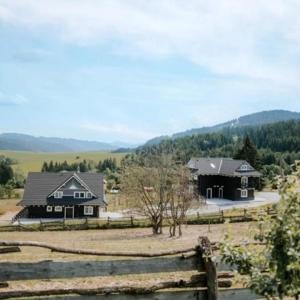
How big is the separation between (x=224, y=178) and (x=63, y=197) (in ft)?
102

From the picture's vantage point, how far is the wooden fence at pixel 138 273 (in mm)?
8617

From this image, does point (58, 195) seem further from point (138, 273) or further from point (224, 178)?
point (138, 273)

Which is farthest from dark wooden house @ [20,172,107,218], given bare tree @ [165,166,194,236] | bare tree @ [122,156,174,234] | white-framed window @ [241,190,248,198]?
white-framed window @ [241,190,248,198]

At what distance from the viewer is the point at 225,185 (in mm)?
88875

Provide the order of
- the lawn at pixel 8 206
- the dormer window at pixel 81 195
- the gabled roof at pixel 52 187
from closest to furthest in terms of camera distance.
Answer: the gabled roof at pixel 52 187, the dormer window at pixel 81 195, the lawn at pixel 8 206

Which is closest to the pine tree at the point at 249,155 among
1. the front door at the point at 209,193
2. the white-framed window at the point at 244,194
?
the front door at the point at 209,193

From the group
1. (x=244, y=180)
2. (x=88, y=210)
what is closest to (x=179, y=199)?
(x=88, y=210)

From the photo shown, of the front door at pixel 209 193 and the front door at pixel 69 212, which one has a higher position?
the front door at pixel 209 193

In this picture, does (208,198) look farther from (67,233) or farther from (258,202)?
(67,233)

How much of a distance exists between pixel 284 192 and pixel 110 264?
375 cm

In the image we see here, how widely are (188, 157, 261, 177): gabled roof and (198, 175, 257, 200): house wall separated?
0.94 metres

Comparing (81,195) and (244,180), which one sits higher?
(244,180)

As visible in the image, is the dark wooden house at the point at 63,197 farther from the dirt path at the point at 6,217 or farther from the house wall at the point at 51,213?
the dirt path at the point at 6,217

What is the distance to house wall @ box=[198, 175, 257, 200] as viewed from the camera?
85.1m
